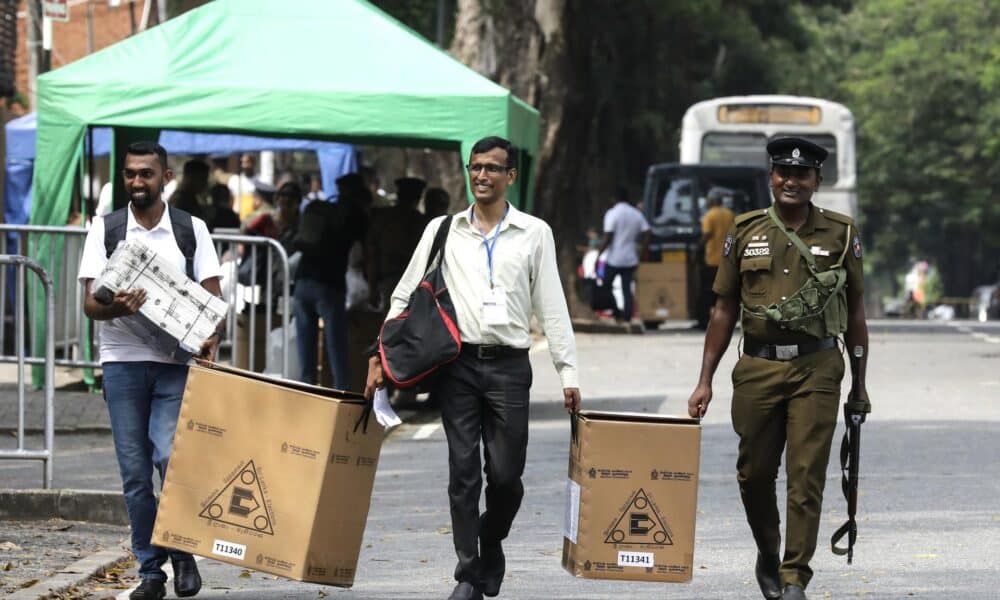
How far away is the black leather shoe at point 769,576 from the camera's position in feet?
24.8

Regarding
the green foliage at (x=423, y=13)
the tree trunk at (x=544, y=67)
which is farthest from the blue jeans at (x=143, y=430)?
the green foliage at (x=423, y=13)

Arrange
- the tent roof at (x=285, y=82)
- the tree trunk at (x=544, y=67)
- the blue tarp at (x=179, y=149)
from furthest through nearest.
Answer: the tree trunk at (x=544, y=67) → the blue tarp at (x=179, y=149) → the tent roof at (x=285, y=82)

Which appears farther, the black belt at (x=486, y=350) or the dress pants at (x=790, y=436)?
the black belt at (x=486, y=350)

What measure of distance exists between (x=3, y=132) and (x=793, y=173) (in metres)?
18.4

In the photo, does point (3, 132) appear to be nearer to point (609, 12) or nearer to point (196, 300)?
point (609, 12)

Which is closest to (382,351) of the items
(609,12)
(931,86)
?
(609,12)

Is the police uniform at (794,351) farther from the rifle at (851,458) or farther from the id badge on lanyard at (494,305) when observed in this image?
the id badge on lanyard at (494,305)

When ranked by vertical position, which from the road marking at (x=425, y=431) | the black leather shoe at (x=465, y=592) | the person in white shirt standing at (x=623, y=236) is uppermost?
the black leather shoe at (x=465, y=592)

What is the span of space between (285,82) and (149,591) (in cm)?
732

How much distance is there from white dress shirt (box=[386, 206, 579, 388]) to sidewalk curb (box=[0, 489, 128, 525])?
2.94 metres

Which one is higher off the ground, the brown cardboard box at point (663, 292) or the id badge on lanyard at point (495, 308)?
the id badge on lanyard at point (495, 308)

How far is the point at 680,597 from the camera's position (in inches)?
320

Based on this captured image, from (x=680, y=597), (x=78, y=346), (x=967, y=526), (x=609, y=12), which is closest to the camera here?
(x=680, y=597)

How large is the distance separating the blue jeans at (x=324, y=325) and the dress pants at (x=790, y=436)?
7.77m
